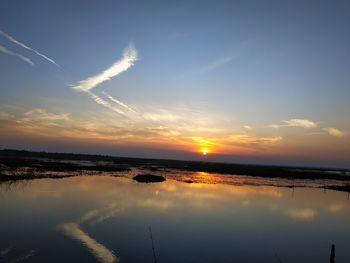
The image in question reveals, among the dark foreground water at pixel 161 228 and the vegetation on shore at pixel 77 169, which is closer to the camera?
the dark foreground water at pixel 161 228

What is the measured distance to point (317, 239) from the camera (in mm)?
22125

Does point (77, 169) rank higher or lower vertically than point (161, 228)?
higher

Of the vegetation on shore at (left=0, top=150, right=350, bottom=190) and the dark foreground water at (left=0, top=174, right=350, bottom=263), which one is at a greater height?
the vegetation on shore at (left=0, top=150, right=350, bottom=190)

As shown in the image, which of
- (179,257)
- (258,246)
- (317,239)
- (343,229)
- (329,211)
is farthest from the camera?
(329,211)

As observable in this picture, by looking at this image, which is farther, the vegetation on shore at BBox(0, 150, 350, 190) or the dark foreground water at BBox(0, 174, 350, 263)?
the vegetation on shore at BBox(0, 150, 350, 190)

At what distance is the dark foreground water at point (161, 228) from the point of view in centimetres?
1681

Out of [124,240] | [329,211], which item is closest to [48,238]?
[124,240]

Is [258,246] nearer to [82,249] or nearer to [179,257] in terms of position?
[179,257]

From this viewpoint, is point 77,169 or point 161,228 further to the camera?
point 77,169

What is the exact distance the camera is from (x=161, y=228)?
22469 mm

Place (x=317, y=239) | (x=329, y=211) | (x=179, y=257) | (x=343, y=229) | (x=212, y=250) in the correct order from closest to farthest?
1. (x=179, y=257)
2. (x=212, y=250)
3. (x=317, y=239)
4. (x=343, y=229)
5. (x=329, y=211)

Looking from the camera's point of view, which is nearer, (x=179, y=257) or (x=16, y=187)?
(x=179, y=257)

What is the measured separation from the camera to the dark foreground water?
55.2 ft

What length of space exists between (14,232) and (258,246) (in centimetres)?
1469
